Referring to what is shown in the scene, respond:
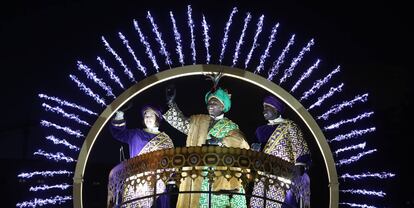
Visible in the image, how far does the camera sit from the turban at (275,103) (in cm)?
1378

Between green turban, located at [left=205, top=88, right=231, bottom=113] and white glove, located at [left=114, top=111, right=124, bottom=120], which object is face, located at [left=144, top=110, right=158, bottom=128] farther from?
green turban, located at [left=205, top=88, right=231, bottom=113]

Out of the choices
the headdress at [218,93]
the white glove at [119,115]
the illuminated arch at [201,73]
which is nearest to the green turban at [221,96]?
the headdress at [218,93]

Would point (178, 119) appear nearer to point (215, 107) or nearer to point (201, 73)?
point (215, 107)

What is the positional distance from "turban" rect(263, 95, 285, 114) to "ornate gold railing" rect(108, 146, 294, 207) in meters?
1.69

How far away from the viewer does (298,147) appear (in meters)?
13.1

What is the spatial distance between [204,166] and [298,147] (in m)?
1.92

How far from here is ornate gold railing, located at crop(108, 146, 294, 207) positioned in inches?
465

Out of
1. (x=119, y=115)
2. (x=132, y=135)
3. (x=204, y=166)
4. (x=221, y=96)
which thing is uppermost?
(x=221, y=96)

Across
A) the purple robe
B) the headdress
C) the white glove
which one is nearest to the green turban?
the headdress

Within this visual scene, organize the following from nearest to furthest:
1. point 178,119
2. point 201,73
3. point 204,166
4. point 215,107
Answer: point 204,166 → point 201,73 → point 215,107 → point 178,119

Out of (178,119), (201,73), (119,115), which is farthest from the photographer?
(178,119)

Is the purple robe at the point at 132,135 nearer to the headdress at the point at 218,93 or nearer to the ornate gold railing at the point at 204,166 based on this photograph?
the headdress at the point at 218,93

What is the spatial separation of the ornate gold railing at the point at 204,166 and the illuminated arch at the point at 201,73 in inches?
35.8

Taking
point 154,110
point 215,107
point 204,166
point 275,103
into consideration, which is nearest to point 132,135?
point 154,110
